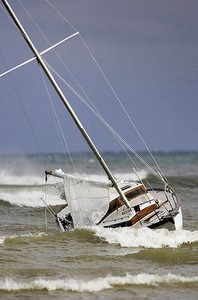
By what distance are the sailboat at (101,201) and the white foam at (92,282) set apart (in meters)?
7.12

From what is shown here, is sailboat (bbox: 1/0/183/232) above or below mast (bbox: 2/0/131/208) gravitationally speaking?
below

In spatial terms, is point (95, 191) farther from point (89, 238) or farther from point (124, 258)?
point (124, 258)

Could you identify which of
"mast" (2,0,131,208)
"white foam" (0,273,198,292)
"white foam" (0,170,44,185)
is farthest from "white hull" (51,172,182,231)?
"white foam" (0,170,44,185)

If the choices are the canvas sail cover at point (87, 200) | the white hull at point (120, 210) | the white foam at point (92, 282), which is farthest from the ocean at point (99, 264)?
the canvas sail cover at point (87, 200)

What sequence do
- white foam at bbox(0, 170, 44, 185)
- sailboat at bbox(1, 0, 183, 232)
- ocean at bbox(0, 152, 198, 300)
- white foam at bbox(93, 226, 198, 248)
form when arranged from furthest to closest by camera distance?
white foam at bbox(0, 170, 44, 185) < sailboat at bbox(1, 0, 183, 232) < white foam at bbox(93, 226, 198, 248) < ocean at bbox(0, 152, 198, 300)

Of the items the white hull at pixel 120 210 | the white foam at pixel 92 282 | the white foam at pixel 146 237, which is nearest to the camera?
the white foam at pixel 92 282

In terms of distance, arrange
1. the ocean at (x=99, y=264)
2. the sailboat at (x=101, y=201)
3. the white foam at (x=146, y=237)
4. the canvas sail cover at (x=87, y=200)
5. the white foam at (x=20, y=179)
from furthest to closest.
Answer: the white foam at (x=20, y=179), the canvas sail cover at (x=87, y=200), the sailboat at (x=101, y=201), the white foam at (x=146, y=237), the ocean at (x=99, y=264)

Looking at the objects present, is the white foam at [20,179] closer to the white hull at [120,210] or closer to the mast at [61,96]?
the white hull at [120,210]

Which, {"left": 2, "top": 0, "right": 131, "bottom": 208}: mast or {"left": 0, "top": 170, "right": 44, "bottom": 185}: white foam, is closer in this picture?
{"left": 2, "top": 0, "right": 131, "bottom": 208}: mast

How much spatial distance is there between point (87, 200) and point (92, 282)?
928cm

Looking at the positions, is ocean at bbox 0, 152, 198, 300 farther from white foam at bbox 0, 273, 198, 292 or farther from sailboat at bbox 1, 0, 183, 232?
sailboat at bbox 1, 0, 183, 232

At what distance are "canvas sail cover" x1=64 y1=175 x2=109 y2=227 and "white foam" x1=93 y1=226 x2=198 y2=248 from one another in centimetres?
119

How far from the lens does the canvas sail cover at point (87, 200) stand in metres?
27.7

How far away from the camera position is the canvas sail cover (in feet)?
90.9
